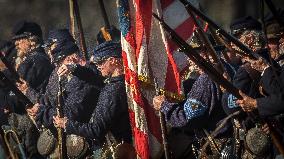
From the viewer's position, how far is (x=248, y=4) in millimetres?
14719

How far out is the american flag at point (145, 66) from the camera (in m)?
7.30

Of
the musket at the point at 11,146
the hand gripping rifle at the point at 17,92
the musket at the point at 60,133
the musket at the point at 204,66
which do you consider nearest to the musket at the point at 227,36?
the musket at the point at 204,66

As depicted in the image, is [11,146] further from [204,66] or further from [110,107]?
[204,66]

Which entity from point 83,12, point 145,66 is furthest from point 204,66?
point 83,12

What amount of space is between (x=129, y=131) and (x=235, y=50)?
1.67m

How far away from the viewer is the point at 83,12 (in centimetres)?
1510

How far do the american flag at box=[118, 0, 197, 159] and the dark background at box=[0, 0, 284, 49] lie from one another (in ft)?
21.2

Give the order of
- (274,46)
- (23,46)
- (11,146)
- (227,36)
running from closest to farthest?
(227,36)
(274,46)
(11,146)
(23,46)

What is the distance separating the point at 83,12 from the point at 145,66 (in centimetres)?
796

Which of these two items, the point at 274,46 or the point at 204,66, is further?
the point at 274,46

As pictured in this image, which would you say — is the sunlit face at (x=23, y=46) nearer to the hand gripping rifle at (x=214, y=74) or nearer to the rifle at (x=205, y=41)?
the rifle at (x=205, y=41)

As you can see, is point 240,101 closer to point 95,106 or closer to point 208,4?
point 95,106

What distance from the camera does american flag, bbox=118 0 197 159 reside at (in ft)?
24.0

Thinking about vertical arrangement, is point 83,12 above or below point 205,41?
above
